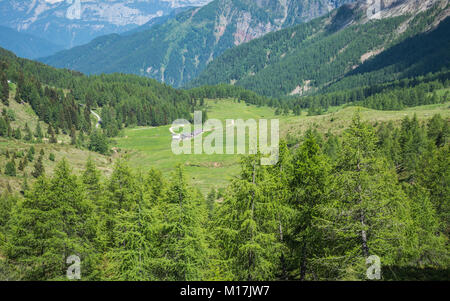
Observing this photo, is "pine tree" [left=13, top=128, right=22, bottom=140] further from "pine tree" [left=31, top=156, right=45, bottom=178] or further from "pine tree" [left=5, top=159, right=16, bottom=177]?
"pine tree" [left=5, top=159, right=16, bottom=177]

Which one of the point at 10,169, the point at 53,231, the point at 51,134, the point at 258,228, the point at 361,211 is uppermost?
the point at 51,134

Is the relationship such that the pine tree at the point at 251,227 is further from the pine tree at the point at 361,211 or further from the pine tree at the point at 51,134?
the pine tree at the point at 51,134

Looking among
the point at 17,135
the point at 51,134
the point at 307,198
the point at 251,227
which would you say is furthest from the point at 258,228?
the point at 51,134

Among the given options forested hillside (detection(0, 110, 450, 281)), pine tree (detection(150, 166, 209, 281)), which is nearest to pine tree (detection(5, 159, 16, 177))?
forested hillside (detection(0, 110, 450, 281))

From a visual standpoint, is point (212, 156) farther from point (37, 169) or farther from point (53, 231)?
point (53, 231)

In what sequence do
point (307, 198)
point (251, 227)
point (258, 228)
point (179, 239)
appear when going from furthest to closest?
point (307, 198), point (179, 239), point (258, 228), point (251, 227)

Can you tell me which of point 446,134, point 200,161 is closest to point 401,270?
point 446,134

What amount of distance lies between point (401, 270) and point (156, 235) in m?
16.6

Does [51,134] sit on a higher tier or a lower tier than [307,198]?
higher

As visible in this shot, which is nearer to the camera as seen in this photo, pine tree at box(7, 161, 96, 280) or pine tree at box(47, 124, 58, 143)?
pine tree at box(7, 161, 96, 280)

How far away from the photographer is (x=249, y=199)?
1900cm

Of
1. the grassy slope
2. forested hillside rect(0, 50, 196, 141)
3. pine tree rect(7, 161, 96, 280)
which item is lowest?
pine tree rect(7, 161, 96, 280)

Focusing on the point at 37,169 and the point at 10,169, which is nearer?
the point at 10,169
